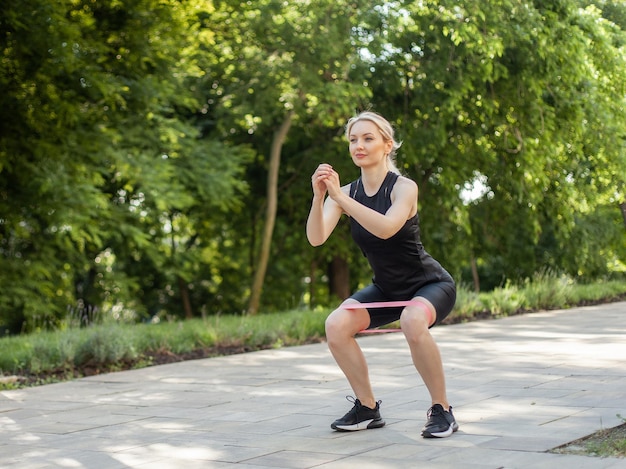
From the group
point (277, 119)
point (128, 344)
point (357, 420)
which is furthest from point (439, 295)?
point (277, 119)

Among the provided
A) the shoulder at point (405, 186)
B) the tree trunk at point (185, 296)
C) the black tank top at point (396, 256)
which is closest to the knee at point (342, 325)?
the black tank top at point (396, 256)

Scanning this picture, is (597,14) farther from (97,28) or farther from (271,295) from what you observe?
(271,295)

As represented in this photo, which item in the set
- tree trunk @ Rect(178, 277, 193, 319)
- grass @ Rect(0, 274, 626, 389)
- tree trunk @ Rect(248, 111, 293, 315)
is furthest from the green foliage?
tree trunk @ Rect(178, 277, 193, 319)

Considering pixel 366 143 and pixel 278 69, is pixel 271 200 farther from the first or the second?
pixel 366 143

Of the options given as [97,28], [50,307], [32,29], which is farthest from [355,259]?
[32,29]

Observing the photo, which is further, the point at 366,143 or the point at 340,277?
the point at 340,277

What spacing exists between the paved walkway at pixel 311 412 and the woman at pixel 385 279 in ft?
0.87

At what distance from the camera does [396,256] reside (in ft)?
18.8

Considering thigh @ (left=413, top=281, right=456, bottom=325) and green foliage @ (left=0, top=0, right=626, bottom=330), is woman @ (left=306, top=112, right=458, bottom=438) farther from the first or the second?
green foliage @ (left=0, top=0, right=626, bottom=330)

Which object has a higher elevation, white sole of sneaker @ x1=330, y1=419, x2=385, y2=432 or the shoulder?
the shoulder

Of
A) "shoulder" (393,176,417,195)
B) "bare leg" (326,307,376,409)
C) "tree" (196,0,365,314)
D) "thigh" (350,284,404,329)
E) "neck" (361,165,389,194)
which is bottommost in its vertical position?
"bare leg" (326,307,376,409)

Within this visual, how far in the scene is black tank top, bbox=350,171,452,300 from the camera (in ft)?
18.7

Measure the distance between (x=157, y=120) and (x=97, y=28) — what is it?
451 cm

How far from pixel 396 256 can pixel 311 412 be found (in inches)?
60.6
